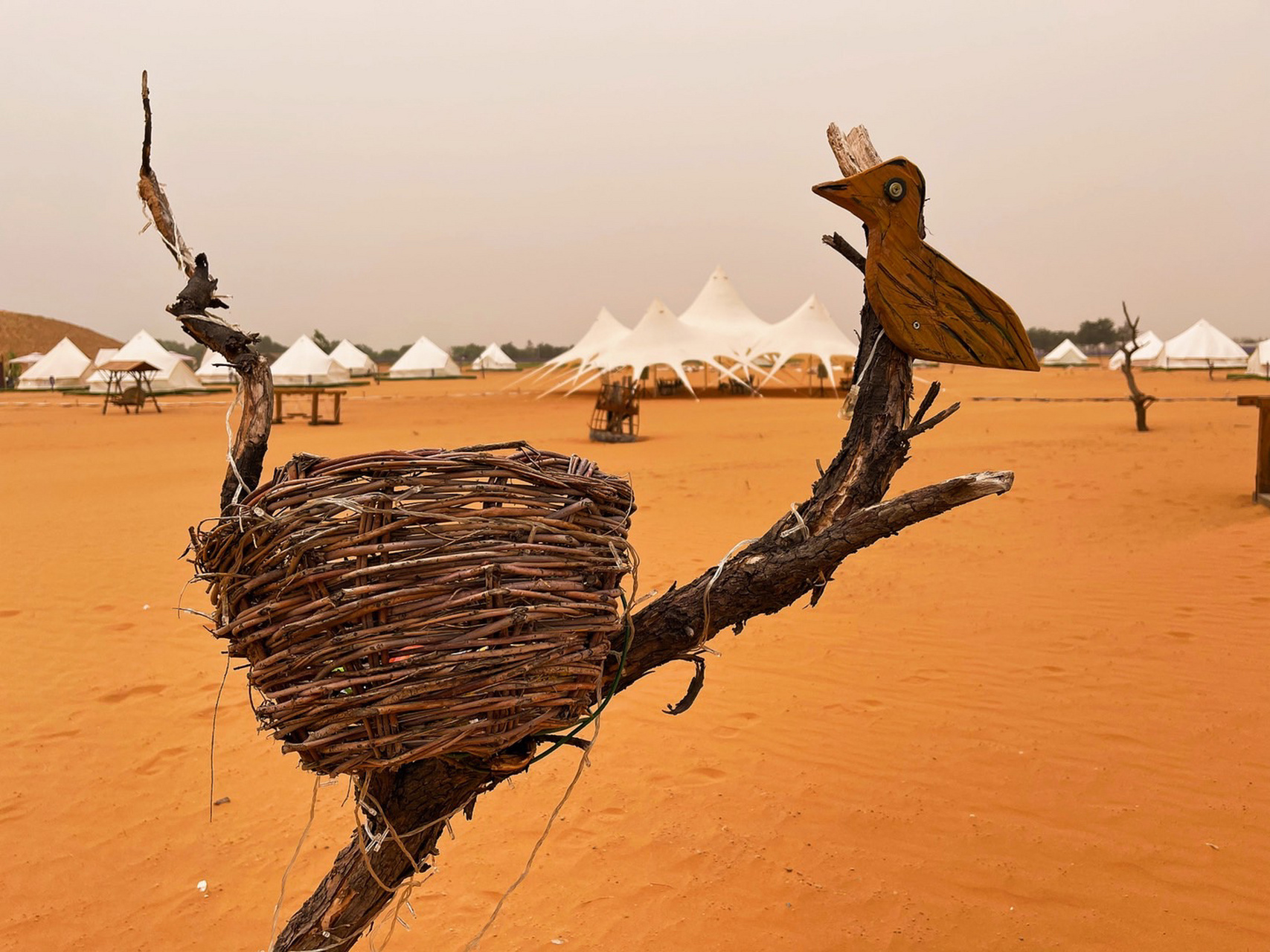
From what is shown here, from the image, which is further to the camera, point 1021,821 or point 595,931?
point 1021,821

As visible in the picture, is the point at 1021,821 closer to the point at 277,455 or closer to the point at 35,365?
the point at 277,455

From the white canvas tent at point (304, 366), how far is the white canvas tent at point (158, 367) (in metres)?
3.66

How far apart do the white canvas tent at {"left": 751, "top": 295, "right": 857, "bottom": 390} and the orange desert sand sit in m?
22.8

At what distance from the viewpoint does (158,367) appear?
38.6 m

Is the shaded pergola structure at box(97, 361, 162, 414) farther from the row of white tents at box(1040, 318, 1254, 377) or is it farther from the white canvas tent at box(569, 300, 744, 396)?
the row of white tents at box(1040, 318, 1254, 377)

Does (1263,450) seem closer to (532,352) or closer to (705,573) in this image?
(705,573)

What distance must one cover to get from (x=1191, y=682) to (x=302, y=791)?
14.9 feet

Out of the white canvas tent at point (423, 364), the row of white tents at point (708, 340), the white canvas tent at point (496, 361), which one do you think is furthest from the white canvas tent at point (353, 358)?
the row of white tents at point (708, 340)

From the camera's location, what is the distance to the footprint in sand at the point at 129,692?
5.16 m

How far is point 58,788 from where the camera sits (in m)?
4.19

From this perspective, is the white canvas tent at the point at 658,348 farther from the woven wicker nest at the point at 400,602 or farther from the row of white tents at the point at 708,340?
the woven wicker nest at the point at 400,602

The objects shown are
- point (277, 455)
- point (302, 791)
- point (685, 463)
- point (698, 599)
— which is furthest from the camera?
point (277, 455)

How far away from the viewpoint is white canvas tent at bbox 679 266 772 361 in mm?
33906

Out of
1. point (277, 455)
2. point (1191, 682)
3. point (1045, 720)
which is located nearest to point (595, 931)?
point (1045, 720)
